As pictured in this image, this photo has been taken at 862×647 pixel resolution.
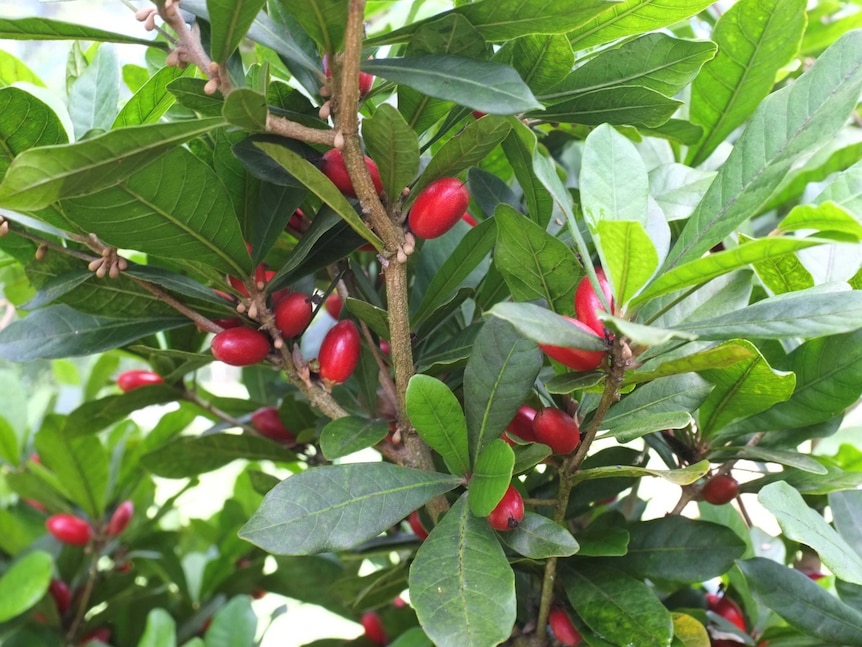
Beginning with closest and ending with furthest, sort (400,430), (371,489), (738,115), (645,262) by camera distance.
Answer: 1. (645,262)
2. (371,489)
3. (400,430)
4. (738,115)

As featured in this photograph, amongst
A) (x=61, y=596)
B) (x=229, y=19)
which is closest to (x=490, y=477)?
(x=229, y=19)

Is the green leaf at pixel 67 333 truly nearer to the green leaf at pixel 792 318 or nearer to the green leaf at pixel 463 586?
the green leaf at pixel 463 586

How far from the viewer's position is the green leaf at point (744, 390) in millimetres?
604

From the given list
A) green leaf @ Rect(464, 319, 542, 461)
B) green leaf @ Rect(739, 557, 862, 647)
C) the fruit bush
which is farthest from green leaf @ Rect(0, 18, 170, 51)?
green leaf @ Rect(739, 557, 862, 647)

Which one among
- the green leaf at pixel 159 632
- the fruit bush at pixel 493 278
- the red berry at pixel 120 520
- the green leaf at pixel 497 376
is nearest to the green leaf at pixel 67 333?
the fruit bush at pixel 493 278

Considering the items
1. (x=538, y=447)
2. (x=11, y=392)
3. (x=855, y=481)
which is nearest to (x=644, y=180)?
(x=538, y=447)

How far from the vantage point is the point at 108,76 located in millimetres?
731

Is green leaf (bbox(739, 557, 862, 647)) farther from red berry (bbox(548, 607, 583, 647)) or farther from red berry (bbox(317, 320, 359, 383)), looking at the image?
red berry (bbox(317, 320, 359, 383))

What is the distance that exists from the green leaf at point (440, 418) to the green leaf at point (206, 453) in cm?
35

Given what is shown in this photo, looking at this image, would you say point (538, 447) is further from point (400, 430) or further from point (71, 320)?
point (71, 320)

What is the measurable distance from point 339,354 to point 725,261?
346mm

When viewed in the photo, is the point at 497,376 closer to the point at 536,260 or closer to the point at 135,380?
the point at 536,260

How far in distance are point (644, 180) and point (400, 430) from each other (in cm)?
30

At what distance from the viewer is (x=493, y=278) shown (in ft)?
2.45
